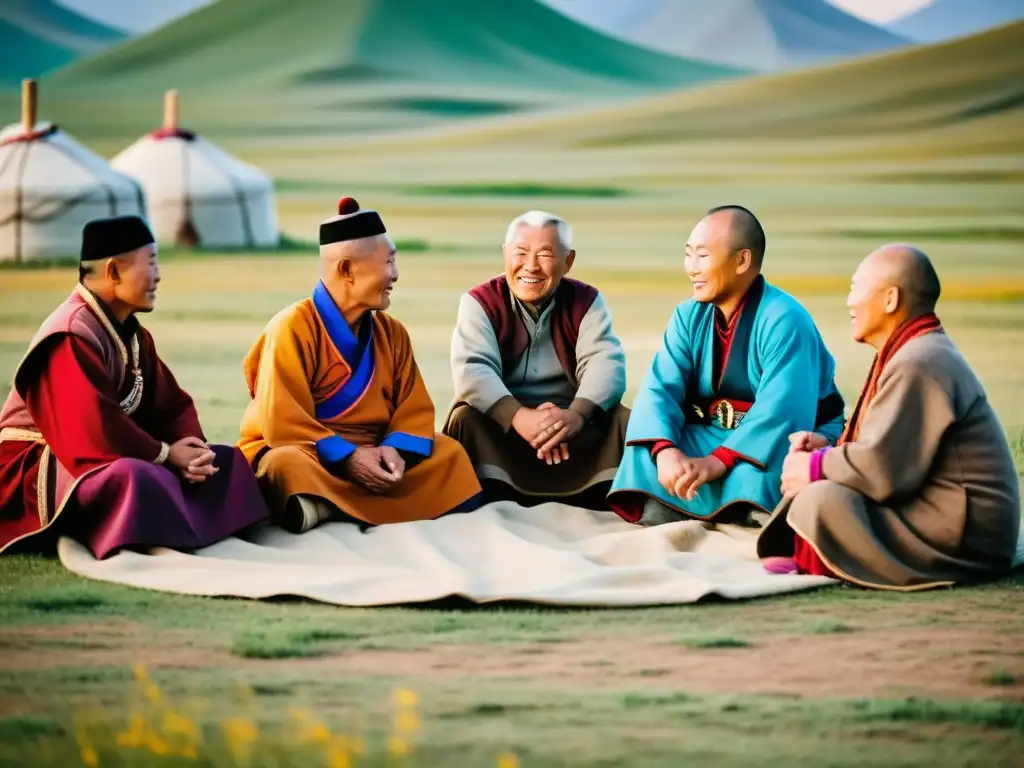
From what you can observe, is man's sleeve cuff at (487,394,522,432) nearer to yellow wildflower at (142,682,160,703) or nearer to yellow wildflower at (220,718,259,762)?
yellow wildflower at (142,682,160,703)

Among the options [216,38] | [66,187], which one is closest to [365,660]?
[66,187]

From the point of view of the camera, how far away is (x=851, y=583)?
412 cm

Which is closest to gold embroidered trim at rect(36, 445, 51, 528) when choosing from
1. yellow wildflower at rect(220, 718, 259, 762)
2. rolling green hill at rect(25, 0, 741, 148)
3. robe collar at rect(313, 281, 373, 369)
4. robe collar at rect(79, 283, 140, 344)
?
robe collar at rect(79, 283, 140, 344)

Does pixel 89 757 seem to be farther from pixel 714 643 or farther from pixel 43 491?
pixel 43 491

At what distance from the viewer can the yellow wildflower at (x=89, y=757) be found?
2.84 m

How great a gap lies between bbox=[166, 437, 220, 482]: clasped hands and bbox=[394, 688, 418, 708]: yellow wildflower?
1352 millimetres

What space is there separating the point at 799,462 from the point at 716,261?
0.77 metres

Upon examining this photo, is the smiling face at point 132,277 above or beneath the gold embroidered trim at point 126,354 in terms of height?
above

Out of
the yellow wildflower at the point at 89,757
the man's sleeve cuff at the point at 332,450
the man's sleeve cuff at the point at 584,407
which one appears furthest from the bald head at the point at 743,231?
the yellow wildflower at the point at 89,757

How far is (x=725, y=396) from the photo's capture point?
4.86 metres

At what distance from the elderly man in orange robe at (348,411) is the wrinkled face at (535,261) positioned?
16.1 inches

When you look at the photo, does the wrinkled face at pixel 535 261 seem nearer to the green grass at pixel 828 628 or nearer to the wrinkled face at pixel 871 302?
the wrinkled face at pixel 871 302

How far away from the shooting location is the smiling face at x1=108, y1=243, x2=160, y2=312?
4465mm

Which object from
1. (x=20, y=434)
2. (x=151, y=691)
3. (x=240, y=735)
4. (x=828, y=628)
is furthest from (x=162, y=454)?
(x=828, y=628)
